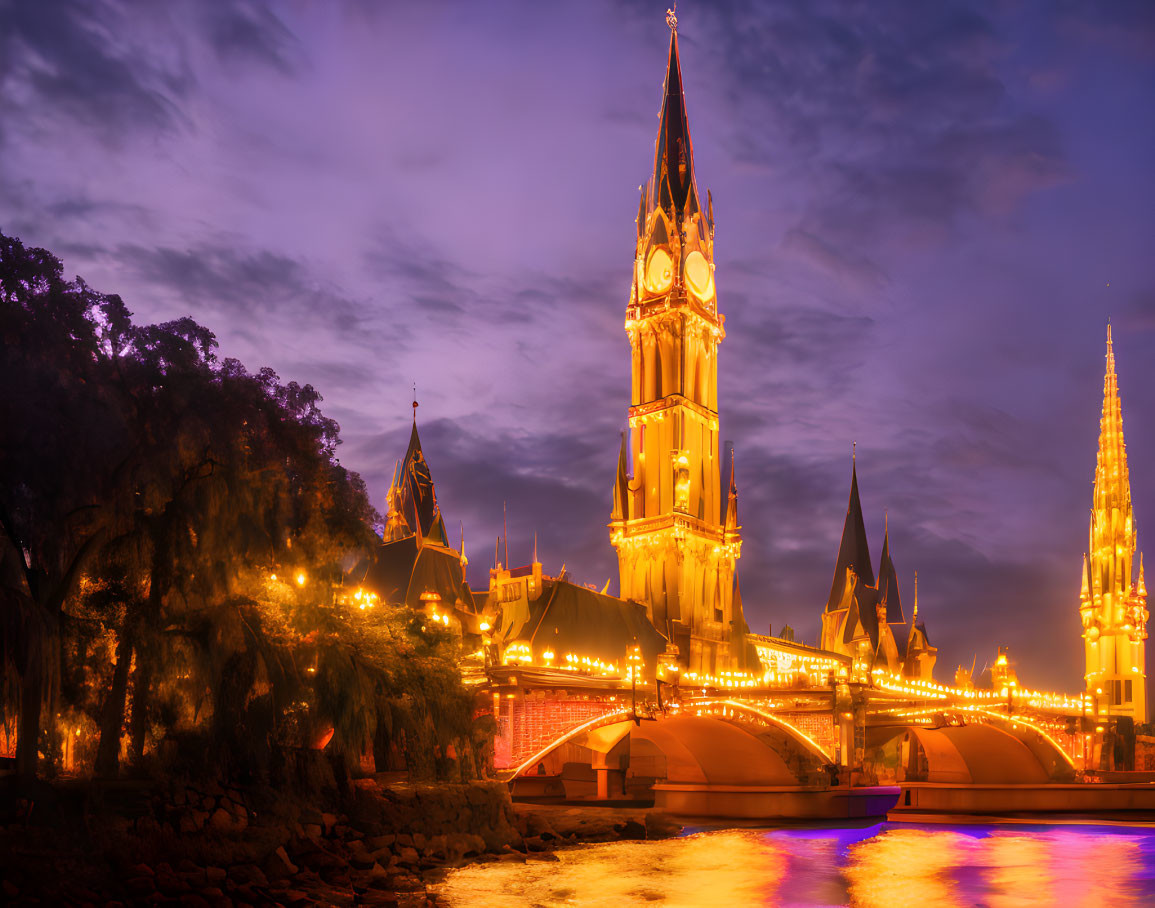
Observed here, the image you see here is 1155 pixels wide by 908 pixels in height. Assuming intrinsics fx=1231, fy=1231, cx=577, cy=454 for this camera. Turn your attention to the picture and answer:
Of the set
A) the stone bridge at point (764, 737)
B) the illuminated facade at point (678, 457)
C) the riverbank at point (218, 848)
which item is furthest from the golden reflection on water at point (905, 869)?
the illuminated facade at point (678, 457)

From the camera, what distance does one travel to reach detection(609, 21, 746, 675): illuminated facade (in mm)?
121875

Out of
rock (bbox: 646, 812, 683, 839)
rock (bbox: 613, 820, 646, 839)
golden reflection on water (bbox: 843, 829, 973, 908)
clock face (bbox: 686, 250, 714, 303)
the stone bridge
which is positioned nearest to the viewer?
golden reflection on water (bbox: 843, 829, 973, 908)

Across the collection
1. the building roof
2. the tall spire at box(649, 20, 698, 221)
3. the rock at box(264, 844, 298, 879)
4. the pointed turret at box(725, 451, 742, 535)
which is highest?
the tall spire at box(649, 20, 698, 221)

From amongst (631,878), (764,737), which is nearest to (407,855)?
(631,878)

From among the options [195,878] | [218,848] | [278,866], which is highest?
[218,848]

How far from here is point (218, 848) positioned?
3216 centimetres

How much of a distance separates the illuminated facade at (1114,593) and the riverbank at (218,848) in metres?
101

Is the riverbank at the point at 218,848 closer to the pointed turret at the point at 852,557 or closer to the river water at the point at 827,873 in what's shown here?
the river water at the point at 827,873

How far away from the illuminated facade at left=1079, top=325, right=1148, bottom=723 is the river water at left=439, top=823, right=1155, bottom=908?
70652 millimetres

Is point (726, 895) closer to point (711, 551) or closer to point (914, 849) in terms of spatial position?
point (914, 849)

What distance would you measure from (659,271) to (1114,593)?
191 ft

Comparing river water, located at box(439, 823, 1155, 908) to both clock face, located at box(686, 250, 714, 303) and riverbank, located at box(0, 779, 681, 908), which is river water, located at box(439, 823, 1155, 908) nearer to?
riverbank, located at box(0, 779, 681, 908)

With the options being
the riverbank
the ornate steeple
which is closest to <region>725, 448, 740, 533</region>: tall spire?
the ornate steeple

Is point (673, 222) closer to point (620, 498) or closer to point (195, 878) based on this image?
point (620, 498)
